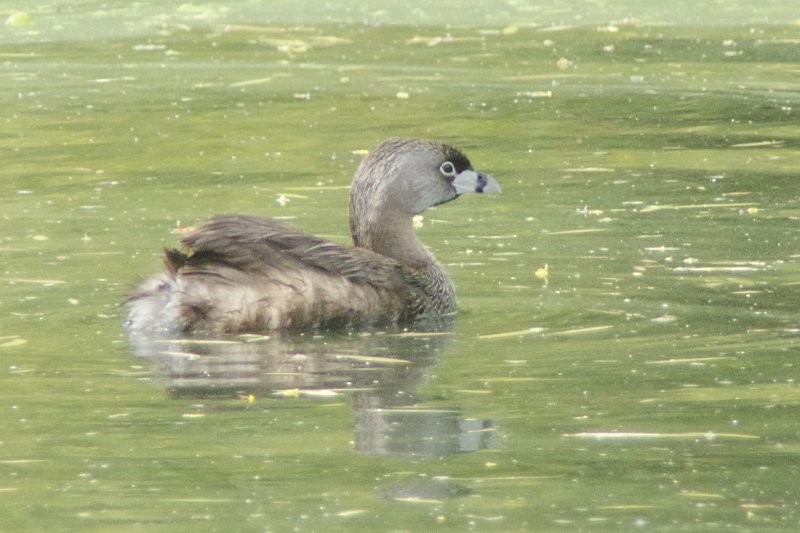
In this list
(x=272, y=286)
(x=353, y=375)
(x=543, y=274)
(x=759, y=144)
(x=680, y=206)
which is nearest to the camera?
(x=353, y=375)

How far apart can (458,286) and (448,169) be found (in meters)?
0.63

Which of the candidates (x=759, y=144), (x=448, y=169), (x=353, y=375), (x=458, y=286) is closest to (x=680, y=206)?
(x=448, y=169)

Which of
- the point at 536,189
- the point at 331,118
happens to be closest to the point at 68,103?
the point at 331,118

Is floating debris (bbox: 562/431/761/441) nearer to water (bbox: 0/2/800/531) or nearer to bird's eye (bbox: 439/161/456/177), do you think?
water (bbox: 0/2/800/531)

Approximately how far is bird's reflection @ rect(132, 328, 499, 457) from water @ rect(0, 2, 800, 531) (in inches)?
0.8

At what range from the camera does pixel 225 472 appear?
6367 millimetres

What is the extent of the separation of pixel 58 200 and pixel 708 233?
4056 millimetres

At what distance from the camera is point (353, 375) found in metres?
7.85

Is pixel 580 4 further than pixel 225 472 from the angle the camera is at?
Yes

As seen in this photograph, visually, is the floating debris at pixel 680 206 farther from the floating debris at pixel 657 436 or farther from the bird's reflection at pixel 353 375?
the floating debris at pixel 657 436

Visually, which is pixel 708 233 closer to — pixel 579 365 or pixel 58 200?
pixel 579 365

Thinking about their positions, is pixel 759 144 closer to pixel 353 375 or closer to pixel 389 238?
pixel 389 238

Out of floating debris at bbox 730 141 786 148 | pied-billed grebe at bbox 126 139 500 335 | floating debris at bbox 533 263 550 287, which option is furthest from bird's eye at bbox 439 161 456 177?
floating debris at bbox 730 141 786 148

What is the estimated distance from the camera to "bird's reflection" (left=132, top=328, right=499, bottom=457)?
22.3ft
